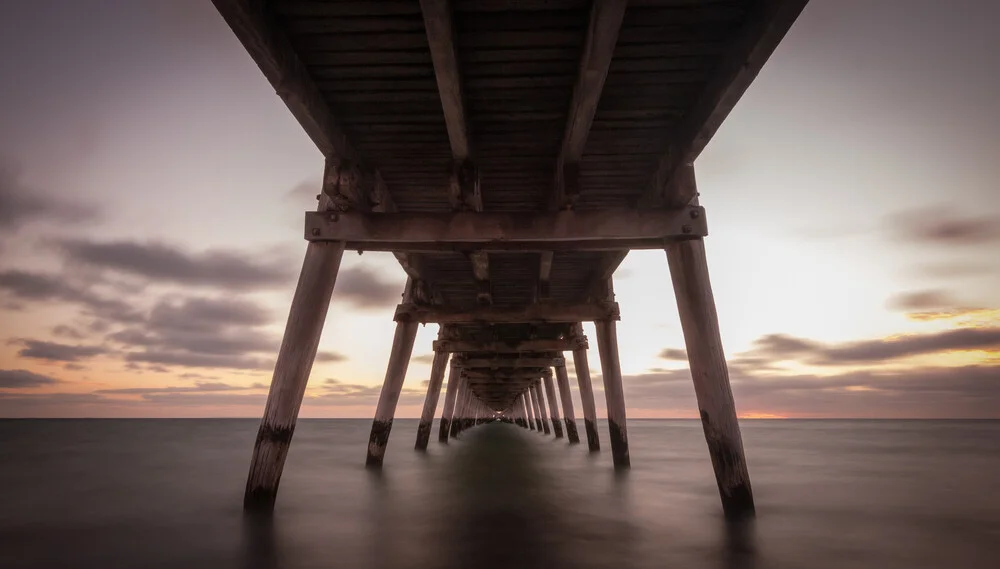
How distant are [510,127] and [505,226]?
2.78 feet

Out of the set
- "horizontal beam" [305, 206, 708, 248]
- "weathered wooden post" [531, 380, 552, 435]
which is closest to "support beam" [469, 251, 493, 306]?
"horizontal beam" [305, 206, 708, 248]

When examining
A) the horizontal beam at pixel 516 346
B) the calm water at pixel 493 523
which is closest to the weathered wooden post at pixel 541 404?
the horizontal beam at pixel 516 346

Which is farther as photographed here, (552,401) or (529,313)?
(552,401)

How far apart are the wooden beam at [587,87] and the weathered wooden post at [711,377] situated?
1158 mm

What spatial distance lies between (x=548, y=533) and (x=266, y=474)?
2.35m

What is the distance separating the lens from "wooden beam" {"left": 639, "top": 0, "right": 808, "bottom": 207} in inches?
132

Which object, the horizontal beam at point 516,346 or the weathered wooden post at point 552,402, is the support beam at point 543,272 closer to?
the horizontal beam at point 516,346

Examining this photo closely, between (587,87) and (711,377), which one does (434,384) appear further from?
(587,87)

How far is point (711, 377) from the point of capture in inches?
184

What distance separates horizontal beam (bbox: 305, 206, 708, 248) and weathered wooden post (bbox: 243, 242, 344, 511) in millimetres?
242

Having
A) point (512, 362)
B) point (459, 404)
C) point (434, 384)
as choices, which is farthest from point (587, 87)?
point (459, 404)

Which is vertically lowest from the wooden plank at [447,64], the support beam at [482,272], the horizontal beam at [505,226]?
the horizontal beam at [505,226]

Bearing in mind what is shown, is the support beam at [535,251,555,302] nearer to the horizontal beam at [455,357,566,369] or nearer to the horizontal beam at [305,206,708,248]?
the horizontal beam at [305,206,708,248]

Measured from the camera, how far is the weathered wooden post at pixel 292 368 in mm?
4703
